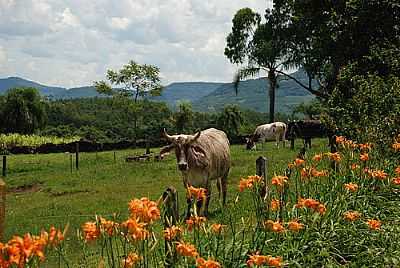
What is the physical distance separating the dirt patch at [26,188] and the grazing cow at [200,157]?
29.4 ft

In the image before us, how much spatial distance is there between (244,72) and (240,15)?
148 inches

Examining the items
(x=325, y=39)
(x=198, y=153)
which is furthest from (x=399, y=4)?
(x=198, y=153)

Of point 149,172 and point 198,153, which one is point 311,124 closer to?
point 149,172

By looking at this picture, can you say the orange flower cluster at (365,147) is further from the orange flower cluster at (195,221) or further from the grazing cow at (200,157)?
the orange flower cluster at (195,221)

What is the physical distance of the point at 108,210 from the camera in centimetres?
1287

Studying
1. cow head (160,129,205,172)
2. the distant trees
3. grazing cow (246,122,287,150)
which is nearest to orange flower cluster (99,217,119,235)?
cow head (160,129,205,172)

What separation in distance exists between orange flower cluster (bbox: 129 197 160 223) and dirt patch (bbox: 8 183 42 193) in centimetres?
1613

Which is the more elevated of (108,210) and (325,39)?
(325,39)

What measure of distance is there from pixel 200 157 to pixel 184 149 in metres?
0.56

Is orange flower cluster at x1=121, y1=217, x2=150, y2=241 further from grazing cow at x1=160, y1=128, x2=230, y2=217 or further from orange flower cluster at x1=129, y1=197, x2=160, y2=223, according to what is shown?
grazing cow at x1=160, y1=128, x2=230, y2=217

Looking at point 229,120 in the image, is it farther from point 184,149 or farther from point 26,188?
point 184,149

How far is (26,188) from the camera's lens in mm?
19094

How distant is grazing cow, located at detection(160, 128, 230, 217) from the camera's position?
10203 mm

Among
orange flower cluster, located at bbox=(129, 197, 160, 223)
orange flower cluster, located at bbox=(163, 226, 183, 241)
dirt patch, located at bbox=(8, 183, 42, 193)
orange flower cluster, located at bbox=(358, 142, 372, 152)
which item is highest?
orange flower cluster, located at bbox=(358, 142, 372, 152)
